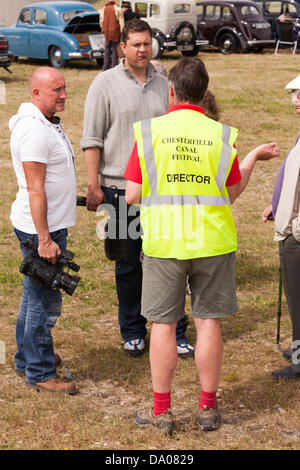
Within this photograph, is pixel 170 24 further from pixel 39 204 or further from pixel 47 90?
pixel 39 204

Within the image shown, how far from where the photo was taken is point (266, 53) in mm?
21641

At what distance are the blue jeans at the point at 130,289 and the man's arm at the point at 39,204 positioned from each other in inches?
32.3

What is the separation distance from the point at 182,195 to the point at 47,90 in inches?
44.8

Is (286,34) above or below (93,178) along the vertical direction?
below

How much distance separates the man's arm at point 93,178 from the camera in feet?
15.4

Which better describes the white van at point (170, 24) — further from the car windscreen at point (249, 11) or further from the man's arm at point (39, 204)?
the man's arm at point (39, 204)

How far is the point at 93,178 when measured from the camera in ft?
15.5

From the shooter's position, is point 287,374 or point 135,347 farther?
point 135,347

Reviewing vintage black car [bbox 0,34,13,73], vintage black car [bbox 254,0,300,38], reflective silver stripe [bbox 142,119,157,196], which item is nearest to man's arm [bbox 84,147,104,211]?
reflective silver stripe [bbox 142,119,157,196]

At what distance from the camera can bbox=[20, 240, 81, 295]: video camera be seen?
13.4 ft

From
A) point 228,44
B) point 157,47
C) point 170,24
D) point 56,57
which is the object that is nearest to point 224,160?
point 56,57

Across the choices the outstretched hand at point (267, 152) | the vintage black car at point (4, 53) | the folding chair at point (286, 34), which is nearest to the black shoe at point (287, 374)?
the outstretched hand at point (267, 152)

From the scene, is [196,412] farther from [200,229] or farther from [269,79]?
[269,79]

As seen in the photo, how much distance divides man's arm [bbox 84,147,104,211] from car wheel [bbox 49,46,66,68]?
13.7 metres
